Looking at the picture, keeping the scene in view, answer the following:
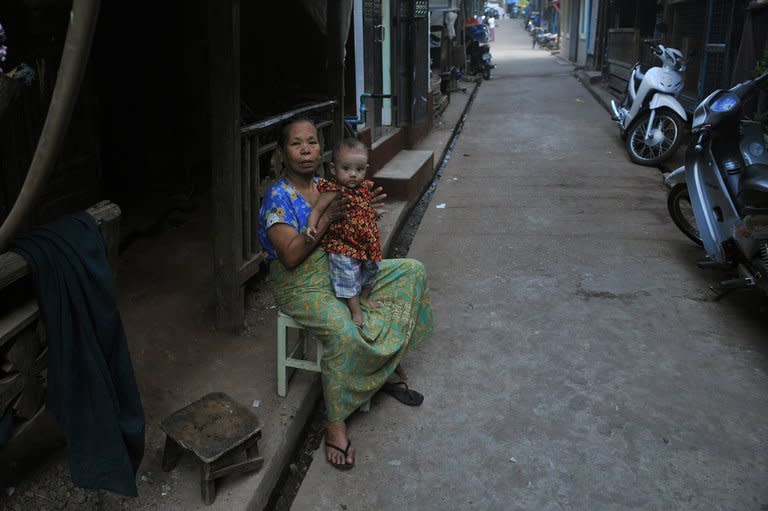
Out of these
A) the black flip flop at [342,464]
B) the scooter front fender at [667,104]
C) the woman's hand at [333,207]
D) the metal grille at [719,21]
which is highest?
the metal grille at [719,21]

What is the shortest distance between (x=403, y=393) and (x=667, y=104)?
653 centimetres

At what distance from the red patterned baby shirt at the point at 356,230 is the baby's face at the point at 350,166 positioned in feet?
0.20

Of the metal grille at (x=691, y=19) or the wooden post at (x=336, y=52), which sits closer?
the wooden post at (x=336, y=52)

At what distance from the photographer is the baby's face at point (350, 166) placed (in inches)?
115

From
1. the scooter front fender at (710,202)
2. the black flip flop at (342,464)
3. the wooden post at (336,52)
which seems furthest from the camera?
the wooden post at (336,52)

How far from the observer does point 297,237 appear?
9.95 feet

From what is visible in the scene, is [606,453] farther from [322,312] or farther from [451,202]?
[451,202]

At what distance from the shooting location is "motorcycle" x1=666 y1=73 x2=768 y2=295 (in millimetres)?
4336

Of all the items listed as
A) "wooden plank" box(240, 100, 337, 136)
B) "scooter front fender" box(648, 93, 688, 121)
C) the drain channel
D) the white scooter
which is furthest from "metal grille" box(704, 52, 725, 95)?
"wooden plank" box(240, 100, 337, 136)

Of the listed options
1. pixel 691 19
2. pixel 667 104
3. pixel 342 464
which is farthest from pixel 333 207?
pixel 691 19

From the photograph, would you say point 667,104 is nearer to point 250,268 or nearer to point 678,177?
point 678,177

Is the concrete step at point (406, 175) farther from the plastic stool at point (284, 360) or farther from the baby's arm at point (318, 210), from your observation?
the baby's arm at point (318, 210)

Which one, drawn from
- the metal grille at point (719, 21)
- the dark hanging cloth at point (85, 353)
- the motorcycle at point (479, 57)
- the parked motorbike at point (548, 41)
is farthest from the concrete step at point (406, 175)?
the parked motorbike at point (548, 41)

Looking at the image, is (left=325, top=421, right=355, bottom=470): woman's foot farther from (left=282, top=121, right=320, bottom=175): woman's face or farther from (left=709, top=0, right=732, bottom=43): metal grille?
(left=709, top=0, right=732, bottom=43): metal grille
